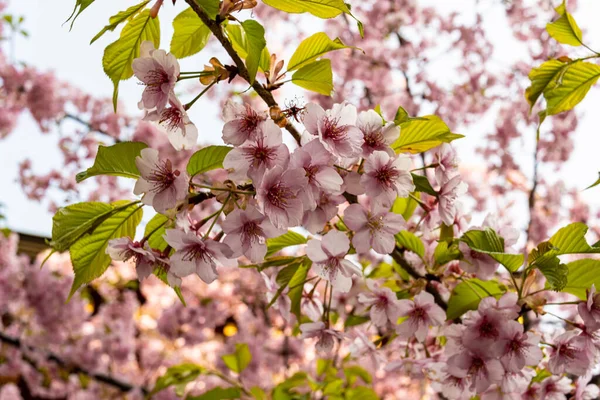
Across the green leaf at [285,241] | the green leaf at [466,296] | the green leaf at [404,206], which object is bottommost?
the green leaf at [466,296]

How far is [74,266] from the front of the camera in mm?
809

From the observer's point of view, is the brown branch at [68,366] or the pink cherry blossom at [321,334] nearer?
the pink cherry blossom at [321,334]

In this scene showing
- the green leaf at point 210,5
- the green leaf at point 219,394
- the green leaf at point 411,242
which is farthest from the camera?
the green leaf at point 219,394

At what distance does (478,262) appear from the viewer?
0.91m

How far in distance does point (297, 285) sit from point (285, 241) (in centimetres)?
8

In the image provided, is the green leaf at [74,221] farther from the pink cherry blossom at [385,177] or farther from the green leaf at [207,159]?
the pink cherry blossom at [385,177]

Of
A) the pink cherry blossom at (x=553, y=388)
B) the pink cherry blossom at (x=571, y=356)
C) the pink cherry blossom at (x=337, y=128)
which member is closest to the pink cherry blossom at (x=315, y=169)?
the pink cherry blossom at (x=337, y=128)

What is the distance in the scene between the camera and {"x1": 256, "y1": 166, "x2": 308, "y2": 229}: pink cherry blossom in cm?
68

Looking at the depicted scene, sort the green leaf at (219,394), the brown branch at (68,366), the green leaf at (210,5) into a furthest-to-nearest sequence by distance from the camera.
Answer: the brown branch at (68,366)
the green leaf at (219,394)
the green leaf at (210,5)

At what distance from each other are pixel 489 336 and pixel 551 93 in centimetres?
45

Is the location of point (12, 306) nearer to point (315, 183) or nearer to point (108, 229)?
point (108, 229)

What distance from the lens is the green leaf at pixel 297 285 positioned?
98 centimetres

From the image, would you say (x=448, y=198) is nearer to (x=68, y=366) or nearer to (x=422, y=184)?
(x=422, y=184)

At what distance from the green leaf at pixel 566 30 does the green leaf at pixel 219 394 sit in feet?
3.57
